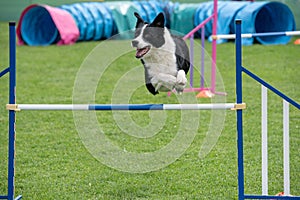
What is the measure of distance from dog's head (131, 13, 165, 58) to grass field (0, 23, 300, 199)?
106 cm

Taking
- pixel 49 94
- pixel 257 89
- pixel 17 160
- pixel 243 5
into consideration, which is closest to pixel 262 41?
pixel 243 5

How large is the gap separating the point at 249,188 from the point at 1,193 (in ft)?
6.40

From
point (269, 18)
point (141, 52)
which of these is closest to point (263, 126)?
point (141, 52)

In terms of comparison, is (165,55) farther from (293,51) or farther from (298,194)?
(293,51)

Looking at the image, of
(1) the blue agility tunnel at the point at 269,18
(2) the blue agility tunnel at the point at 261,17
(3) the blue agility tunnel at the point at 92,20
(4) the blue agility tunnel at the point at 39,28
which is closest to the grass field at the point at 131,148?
(1) the blue agility tunnel at the point at 269,18

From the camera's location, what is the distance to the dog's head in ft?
12.0

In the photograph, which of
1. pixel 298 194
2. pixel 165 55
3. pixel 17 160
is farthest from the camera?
pixel 17 160

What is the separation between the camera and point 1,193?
15.9 feet

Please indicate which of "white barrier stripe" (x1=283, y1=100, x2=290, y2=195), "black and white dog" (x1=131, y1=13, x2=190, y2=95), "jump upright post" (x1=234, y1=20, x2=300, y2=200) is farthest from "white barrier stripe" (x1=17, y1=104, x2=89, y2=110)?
"white barrier stripe" (x1=283, y1=100, x2=290, y2=195)

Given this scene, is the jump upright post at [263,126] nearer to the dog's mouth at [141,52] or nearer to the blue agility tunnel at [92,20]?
the dog's mouth at [141,52]

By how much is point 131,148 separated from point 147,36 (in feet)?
8.56

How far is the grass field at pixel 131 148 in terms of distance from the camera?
4922 mm

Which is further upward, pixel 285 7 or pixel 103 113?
pixel 285 7

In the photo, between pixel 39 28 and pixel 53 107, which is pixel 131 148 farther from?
pixel 39 28
